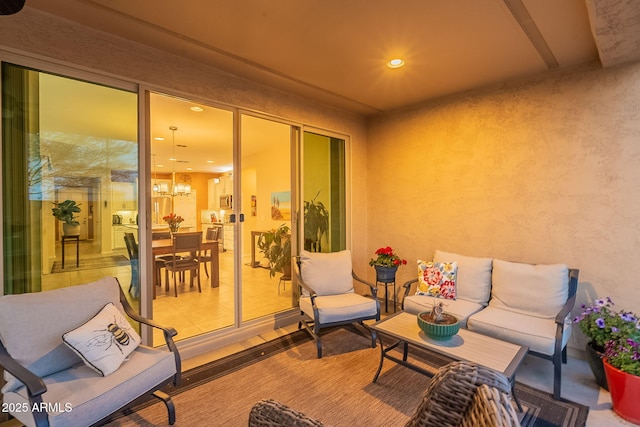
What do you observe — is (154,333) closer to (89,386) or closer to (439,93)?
(89,386)

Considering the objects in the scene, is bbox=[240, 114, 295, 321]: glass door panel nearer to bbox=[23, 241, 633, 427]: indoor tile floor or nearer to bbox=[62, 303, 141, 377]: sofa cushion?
bbox=[23, 241, 633, 427]: indoor tile floor

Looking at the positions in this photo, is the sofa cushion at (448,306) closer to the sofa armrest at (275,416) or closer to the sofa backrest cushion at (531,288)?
the sofa backrest cushion at (531,288)

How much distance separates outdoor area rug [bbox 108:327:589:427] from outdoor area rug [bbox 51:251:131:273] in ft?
3.69

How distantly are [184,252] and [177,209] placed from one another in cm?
535

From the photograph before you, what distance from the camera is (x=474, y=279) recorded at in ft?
10.0

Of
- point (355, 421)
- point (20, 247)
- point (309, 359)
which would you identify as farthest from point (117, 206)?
point (355, 421)

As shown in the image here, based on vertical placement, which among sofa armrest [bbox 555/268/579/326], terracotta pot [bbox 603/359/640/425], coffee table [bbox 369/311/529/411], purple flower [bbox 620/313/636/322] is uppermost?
sofa armrest [bbox 555/268/579/326]

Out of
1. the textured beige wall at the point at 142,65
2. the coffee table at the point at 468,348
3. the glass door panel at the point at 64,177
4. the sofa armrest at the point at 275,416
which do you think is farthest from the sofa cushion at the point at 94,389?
the textured beige wall at the point at 142,65

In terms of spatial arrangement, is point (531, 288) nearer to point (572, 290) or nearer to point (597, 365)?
point (572, 290)

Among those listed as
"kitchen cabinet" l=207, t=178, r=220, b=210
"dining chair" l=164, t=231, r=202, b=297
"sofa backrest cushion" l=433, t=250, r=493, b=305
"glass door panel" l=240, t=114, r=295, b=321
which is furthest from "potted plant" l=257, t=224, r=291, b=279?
"kitchen cabinet" l=207, t=178, r=220, b=210

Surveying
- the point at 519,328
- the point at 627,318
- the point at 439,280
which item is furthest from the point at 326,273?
the point at 627,318

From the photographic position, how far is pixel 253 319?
3350 millimetres

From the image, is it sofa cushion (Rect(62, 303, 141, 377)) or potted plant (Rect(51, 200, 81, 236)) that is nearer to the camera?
sofa cushion (Rect(62, 303, 141, 377))

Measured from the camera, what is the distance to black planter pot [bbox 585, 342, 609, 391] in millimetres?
2254
